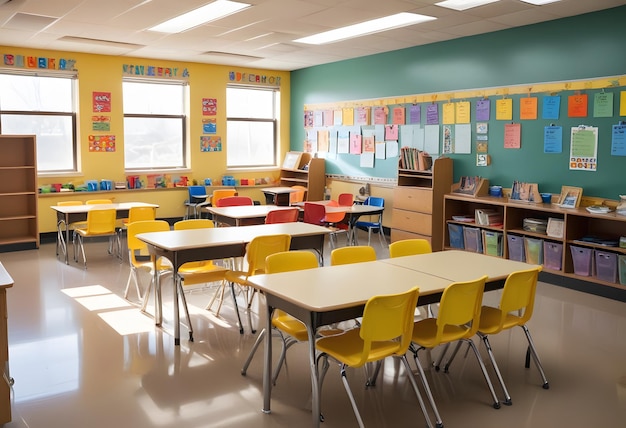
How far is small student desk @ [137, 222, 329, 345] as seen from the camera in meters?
4.74

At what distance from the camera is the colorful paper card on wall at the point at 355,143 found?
32.9 feet

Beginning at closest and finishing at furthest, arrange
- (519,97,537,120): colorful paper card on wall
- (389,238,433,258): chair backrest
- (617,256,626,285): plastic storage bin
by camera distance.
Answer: (389,238,433,258): chair backrest < (617,256,626,285): plastic storage bin < (519,97,537,120): colorful paper card on wall

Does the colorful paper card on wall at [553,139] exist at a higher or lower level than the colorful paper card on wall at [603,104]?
lower

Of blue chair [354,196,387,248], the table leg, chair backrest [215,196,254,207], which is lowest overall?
the table leg

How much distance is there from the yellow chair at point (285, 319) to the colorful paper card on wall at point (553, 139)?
4056 millimetres

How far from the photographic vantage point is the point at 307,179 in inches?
424

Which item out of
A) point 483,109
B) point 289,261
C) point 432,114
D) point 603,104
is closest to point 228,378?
point 289,261

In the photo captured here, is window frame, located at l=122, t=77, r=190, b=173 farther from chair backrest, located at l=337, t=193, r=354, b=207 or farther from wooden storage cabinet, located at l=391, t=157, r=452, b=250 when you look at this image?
wooden storage cabinet, located at l=391, t=157, r=452, b=250

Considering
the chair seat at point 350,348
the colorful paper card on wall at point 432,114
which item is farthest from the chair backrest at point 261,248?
the colorful paper card on wall at point 432,114

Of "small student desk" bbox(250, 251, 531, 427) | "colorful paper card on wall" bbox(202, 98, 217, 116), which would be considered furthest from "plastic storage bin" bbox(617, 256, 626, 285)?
"colorful paper card on wall" bbox(202, 98, 217, 116)

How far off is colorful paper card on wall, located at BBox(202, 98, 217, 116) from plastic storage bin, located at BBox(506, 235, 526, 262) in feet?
19.2

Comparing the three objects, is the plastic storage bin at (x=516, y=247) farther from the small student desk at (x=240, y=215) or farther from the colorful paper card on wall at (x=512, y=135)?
the small student desk at (x=240, y=215)

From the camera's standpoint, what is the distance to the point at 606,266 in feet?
20.3

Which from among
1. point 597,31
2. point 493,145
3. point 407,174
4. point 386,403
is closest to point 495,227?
point 493,145
